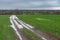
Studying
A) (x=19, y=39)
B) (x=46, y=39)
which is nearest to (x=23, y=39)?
(x=19, y=39)

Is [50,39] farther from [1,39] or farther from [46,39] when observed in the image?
[1,39]

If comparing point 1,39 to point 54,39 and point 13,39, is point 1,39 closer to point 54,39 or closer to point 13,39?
point 13,39

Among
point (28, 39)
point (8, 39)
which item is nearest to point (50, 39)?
point (28, 39)

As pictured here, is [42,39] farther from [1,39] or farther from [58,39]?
[1,39]

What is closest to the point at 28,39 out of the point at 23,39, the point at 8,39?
the point at 23,39

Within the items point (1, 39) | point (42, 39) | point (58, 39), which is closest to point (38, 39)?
point (42, 39)

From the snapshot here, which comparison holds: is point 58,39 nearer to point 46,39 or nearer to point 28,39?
point 46,39
